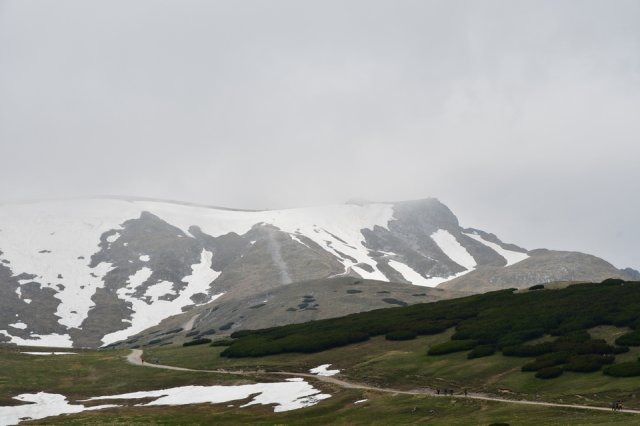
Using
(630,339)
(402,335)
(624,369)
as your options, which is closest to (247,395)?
(402,335)

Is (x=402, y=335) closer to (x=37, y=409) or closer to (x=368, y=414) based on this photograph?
Answer: (x=368, y=414)

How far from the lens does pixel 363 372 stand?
60500 millimetres

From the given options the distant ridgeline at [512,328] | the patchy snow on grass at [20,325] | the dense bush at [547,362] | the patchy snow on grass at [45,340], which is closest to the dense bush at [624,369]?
the distant ridgeline at [512,328]

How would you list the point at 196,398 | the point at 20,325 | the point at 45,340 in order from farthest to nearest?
the point at 20,325
the point at 45,340
the point at 196,398

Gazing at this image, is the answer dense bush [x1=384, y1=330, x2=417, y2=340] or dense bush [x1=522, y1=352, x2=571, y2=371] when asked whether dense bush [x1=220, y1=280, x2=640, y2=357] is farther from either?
dense bush [x1=522, y1=352, x2=571, y2=371]

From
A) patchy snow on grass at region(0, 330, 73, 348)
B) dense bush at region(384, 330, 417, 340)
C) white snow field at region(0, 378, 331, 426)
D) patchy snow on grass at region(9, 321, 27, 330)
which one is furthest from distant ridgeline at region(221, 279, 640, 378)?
patchy snow on grass at region(9, 321, 27, 330)

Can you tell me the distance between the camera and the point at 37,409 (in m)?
55.1

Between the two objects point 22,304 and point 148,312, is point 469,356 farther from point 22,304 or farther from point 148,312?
point 22,304

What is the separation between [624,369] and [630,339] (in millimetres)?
9298

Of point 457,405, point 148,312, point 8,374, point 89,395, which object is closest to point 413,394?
point 457,405

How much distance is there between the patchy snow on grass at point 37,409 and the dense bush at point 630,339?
145 ft

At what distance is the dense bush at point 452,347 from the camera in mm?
62000

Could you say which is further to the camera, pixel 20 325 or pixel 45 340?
pixel 20 325

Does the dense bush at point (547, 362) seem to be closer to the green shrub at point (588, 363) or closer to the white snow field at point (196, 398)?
the green shrub at point (588, 363)
